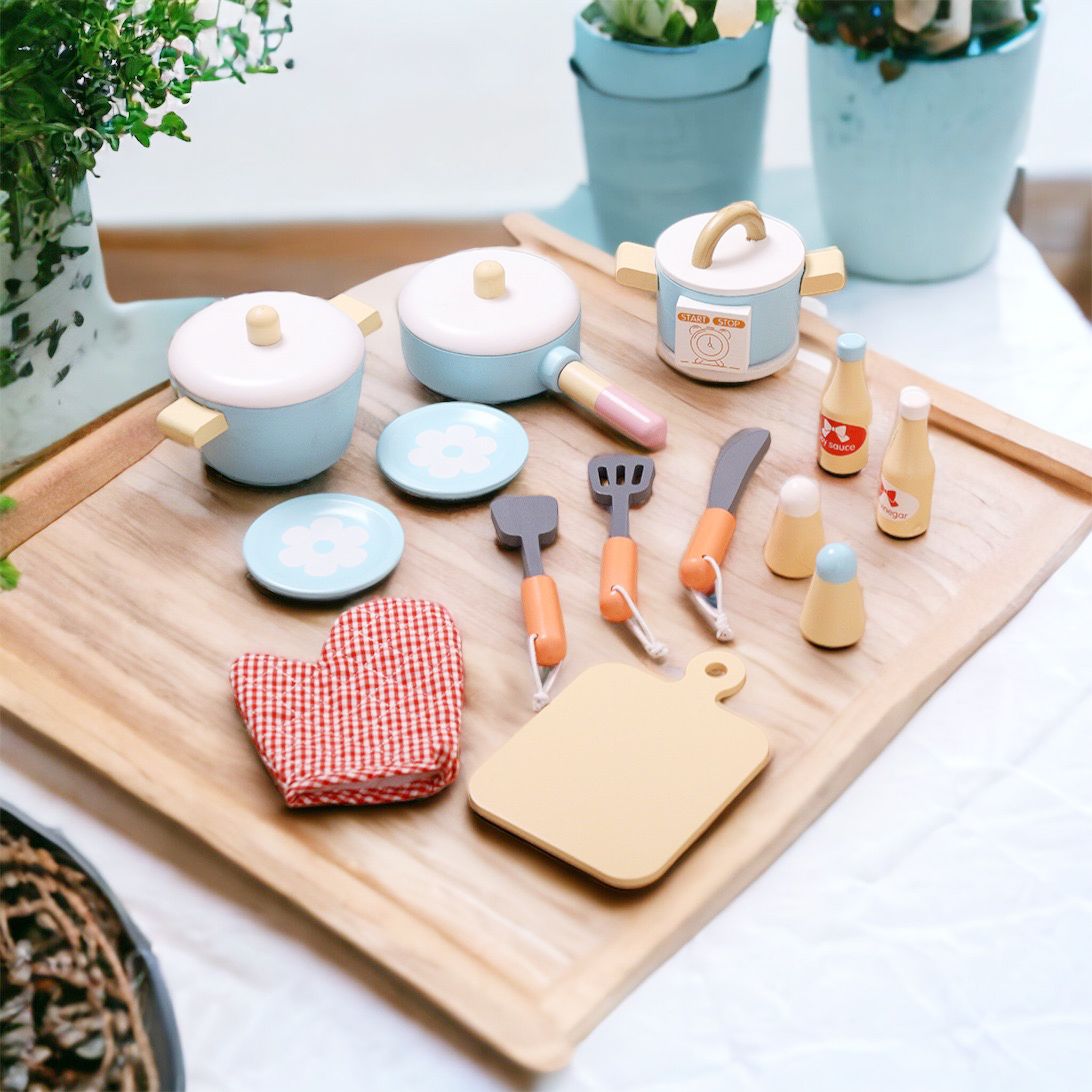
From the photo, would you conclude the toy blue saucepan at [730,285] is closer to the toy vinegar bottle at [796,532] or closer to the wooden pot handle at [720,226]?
the wooden pot handle at [720,226]

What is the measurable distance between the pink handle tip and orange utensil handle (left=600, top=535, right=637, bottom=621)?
98 millimetres

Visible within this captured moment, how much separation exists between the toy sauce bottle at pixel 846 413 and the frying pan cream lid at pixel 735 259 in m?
0.08

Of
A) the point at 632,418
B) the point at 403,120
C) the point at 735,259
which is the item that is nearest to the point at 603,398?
the point at 632,418

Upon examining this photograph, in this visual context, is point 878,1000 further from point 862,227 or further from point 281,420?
point 862,227

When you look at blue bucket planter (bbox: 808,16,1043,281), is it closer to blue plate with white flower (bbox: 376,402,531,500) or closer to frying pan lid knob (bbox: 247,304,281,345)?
blue plate with white flower (bbox: 376,402,531,500)

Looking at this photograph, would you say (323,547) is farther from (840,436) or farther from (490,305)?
(840,436)

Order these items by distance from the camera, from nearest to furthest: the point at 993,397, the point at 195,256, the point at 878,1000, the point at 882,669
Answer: the point at 878,1000, the point at 882,669, the point at 993,397, the point at 195,256

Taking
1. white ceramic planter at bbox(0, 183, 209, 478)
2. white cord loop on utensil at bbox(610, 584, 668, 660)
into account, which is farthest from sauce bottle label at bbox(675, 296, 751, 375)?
white ceramic planter at bbox(0, 183, 209, 478)

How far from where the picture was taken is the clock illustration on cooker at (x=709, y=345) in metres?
0.87

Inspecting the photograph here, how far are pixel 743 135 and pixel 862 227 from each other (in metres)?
0.12

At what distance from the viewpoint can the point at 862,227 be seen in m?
1.08

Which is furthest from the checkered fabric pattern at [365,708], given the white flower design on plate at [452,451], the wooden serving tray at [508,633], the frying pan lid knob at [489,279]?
the frying pan lid knob at [489,279]

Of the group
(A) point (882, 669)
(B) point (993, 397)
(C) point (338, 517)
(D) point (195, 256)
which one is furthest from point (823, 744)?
(D) point (195, 256)

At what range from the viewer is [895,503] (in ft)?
2.53
